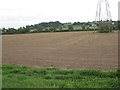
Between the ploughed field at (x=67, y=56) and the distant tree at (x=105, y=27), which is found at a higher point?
the distant tree at (x=105, y=27)

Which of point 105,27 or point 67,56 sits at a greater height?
point 105,27

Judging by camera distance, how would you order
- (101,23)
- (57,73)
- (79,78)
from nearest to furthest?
(79,78) → (57,73) → (101,23)

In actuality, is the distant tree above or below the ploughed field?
above

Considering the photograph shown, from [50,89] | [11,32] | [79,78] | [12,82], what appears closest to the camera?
[50,89]

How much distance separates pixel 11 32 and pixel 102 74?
71.9m

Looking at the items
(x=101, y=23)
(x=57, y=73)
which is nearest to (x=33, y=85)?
(x=57, y=73)

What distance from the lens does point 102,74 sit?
10953mm

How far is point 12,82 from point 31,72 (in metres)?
2.97

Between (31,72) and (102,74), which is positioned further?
(31,72)

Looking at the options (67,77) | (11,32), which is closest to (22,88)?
(67,77)

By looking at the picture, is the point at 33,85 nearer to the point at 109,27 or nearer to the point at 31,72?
the point at 31,72

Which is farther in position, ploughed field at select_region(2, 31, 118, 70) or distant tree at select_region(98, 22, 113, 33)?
distant tree at select_region(98, 22, 113, 33)

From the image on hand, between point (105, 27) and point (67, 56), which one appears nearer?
point (67, 56)

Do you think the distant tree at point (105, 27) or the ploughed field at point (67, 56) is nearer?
the ploughed field at point (67, 56)
